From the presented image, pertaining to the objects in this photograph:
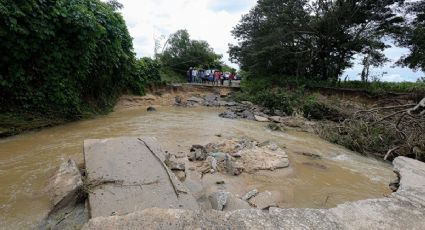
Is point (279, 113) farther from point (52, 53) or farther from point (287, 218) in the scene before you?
point (287, 218)

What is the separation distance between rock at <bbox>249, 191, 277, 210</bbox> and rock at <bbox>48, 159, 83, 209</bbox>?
2.28 metres

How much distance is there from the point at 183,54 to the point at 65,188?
81.0 feet

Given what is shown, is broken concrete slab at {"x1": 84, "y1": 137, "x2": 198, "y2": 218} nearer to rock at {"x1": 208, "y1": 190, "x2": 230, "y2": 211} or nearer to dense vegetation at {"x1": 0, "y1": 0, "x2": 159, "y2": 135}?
rock at {"x1": 208, "y1": 190, "x2": 230, "y2": 211}

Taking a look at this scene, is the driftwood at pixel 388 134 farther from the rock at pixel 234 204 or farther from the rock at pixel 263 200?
the rock at pixel 234 204

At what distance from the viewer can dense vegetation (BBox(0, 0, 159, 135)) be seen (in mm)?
7152

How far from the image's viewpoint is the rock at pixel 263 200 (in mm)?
3886

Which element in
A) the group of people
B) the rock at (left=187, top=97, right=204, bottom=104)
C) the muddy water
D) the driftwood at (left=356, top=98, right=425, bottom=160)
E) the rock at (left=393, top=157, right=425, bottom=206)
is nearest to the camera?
the rock at (left=393, top=157, right=425, bottom=206)

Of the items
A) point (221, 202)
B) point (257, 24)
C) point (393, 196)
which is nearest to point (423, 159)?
point (393, 196)

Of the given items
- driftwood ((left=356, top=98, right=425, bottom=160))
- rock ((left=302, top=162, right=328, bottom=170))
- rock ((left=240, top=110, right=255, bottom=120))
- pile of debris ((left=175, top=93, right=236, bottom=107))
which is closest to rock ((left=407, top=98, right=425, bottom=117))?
driftwood ((left=356, top=98, right=425, bottom=160))

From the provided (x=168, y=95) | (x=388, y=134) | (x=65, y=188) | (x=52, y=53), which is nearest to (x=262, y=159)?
(x=65, y=188)

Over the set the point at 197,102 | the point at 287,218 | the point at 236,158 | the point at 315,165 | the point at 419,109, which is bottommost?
the point at 315,165

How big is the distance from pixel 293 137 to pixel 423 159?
3465 millimetres

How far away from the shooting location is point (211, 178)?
480cm

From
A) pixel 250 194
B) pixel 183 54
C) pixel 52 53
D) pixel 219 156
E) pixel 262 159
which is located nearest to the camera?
pixel 250 194
